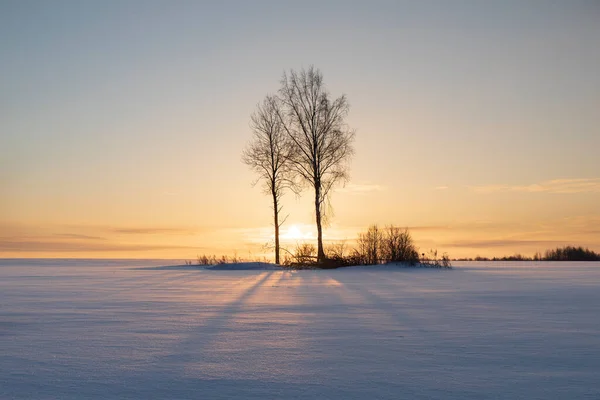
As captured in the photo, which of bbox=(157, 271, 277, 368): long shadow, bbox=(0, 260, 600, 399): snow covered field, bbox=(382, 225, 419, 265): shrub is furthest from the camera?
bbox=(382, 225, 419, 265): shrub

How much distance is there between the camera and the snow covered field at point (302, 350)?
376 centimetres

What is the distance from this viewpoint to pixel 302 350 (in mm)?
5102

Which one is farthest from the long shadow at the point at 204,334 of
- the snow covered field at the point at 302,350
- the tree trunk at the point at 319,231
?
the tree trunk at the point at 319,231

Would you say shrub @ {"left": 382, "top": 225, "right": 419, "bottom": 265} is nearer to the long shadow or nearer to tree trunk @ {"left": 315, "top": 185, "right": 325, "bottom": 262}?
tree trunk @ {"left": 315, "top": 185, "right": 325, "bottom": 262}

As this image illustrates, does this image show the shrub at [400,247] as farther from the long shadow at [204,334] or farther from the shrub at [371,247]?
the long shadow at [204,334]

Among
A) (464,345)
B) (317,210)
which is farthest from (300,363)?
(317,210)

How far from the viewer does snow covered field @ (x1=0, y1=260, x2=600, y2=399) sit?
3.76 metres

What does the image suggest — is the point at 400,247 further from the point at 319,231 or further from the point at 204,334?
the point at 204,334

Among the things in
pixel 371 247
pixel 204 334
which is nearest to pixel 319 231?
pixel 371 247

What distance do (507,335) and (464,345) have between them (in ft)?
3.07

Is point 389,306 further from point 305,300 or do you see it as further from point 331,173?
point 331,173

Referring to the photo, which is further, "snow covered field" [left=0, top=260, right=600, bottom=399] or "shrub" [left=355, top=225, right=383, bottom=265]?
"shrub" [left=355, top=225, right=383, bottom=265]

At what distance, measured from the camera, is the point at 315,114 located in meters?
28.3

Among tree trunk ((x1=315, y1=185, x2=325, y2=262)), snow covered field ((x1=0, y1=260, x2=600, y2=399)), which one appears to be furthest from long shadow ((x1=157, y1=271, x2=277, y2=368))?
tree trunk ((x1=315, y1=185, x2=325, y2=262))
